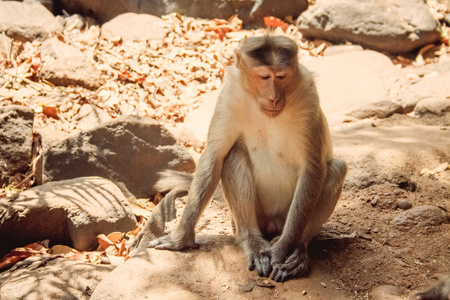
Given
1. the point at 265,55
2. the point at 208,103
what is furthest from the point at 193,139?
the point at 265,55

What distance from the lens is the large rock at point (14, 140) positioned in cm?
698

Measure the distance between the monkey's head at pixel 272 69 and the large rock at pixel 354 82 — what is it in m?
4.76

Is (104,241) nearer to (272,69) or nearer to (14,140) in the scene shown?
(14,140)

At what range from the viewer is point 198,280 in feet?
13.3

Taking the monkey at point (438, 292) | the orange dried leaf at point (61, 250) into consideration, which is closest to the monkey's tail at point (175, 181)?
the orange dried leaf at point (61, 250)

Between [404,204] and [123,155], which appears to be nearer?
[404,204]

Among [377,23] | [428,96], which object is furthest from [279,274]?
[377,23]

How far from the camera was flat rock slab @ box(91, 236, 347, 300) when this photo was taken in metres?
3.89

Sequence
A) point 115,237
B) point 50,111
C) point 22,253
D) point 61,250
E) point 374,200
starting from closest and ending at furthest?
point 22,253, point 374,200, point 61,250, point 115,237, point 50,111

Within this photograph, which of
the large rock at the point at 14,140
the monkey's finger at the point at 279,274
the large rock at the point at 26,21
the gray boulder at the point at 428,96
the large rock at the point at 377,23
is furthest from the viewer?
the large rock at the point at 377,23

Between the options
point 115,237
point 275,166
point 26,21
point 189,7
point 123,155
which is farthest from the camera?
point 189,7

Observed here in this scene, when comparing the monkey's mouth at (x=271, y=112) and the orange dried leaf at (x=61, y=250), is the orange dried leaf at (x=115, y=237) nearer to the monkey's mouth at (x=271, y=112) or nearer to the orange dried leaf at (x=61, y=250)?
the orange dried leaf at (x=61, y=250)

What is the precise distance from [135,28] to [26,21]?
2195 mm

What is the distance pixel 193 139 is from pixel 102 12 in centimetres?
495
